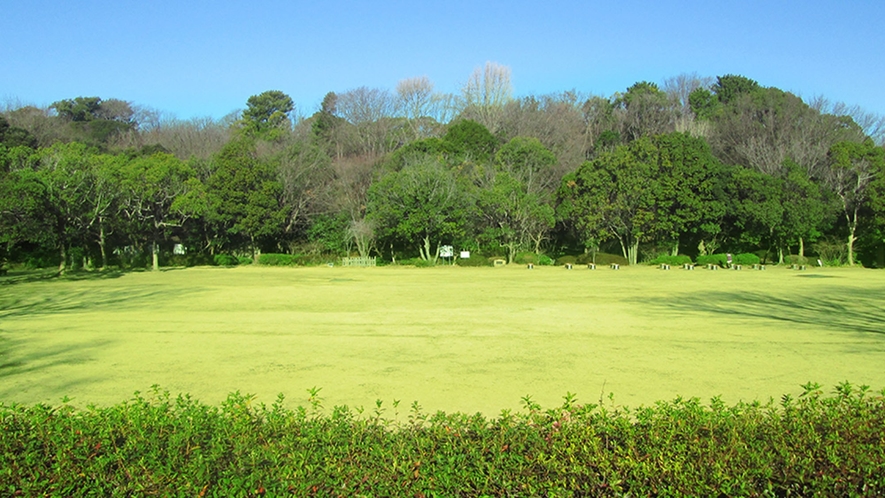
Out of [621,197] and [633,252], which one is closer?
[621,197]

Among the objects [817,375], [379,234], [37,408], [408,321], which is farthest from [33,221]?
[817,375]

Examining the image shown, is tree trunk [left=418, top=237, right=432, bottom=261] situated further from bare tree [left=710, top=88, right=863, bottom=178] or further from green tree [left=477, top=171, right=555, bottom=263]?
bare tree [left=710, top=88, right=863, bottom=178]

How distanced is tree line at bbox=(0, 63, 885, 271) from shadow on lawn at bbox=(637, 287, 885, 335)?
2063 centimetres

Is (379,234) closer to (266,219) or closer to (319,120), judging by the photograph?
(266,219)

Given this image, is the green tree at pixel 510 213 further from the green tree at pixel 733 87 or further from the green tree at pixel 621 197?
the green tree at pixel 733 87

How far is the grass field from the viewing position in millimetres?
8461

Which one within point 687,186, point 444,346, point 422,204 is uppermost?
point 687,186

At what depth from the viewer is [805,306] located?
1758 centimetres

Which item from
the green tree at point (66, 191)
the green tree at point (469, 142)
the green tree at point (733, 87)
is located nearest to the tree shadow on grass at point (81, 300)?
the green tree at point (66, 191)

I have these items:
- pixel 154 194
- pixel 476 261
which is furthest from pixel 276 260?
pixel 476 261

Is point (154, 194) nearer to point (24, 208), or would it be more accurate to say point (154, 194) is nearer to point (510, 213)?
point (24, 208)

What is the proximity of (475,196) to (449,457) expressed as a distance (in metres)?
40.6

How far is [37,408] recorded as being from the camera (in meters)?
4.55

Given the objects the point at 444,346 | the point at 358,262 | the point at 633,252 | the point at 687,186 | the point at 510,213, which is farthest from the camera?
the point at 358,262
